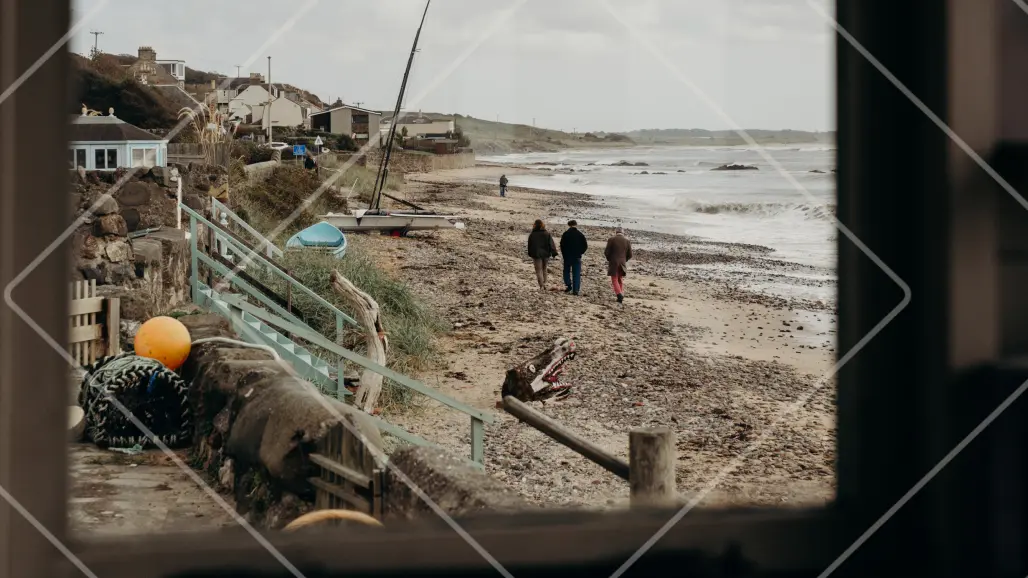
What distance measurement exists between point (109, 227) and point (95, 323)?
1.72ft

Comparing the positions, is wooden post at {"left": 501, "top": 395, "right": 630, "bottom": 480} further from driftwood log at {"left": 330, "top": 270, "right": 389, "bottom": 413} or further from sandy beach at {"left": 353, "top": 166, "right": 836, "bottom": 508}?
driftwood log at {"left": 330, "top": 270, "right": 389, "bottom": 413}

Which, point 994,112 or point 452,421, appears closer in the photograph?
point 994,112

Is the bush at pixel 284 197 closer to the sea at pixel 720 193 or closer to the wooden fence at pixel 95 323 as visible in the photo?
the sea at pixel 720 193

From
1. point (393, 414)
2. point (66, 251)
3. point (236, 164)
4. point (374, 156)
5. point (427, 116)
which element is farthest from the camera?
point (427, 116)

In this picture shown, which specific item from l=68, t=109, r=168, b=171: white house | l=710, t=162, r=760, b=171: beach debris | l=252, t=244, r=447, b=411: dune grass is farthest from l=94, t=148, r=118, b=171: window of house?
l=710, t=162, r=760, b=171: beach debris

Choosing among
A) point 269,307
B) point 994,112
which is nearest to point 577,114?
point 269,307

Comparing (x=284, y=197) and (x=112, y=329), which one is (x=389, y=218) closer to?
(x=284, y=197)

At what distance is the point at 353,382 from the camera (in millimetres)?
5551

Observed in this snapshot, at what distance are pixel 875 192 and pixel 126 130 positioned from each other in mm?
5036

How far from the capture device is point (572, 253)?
9.28 meters

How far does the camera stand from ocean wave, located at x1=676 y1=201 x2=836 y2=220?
16016mm

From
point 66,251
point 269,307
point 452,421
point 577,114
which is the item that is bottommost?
point 452,421

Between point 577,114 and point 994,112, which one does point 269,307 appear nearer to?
point 994,112

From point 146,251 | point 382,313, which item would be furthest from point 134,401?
point 382,313
